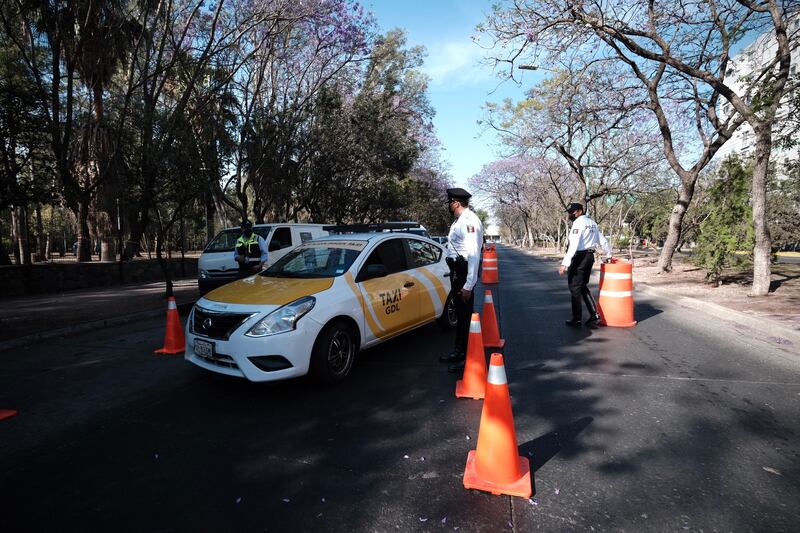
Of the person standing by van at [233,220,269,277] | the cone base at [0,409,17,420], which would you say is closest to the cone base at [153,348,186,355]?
the cone base at [0,409,17,420]

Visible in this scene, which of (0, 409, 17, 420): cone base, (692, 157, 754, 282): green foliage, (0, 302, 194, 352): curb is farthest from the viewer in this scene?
(692, 157, 754, 282): green foliage

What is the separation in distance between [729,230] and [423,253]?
A: 9.09 meters

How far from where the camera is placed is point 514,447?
268 centimetres

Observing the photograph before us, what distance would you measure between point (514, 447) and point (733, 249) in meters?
11.0

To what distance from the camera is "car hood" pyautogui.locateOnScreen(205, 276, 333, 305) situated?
4.23m

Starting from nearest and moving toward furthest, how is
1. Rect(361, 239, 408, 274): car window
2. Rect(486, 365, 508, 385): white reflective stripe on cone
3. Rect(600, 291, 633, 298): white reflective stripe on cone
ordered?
1. Rect(486, 365, 508, 385): white reflective stripe on cone
2. Rect(361, 239, 408, 274): car window
3. Rect(600, 291, 633, 298): white reflective stripe on cone

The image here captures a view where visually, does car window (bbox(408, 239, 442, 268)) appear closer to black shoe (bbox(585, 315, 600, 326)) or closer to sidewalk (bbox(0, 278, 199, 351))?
black shoe (bbox(585, 315, 600, 326))

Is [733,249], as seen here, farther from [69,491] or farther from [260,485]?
[69,491]

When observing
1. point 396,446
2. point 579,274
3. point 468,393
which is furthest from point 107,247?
point 396,446

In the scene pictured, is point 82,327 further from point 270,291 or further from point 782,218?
point 782,218

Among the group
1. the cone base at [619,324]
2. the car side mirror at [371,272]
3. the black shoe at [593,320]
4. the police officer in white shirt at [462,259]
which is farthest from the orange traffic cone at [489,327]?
the cone base at [619,324]

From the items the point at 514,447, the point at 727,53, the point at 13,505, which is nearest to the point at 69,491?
the point at 13,505

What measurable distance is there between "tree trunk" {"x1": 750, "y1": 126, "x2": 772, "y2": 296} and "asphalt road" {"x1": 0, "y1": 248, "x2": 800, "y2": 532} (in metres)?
4.92

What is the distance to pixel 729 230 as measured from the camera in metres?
10.7
